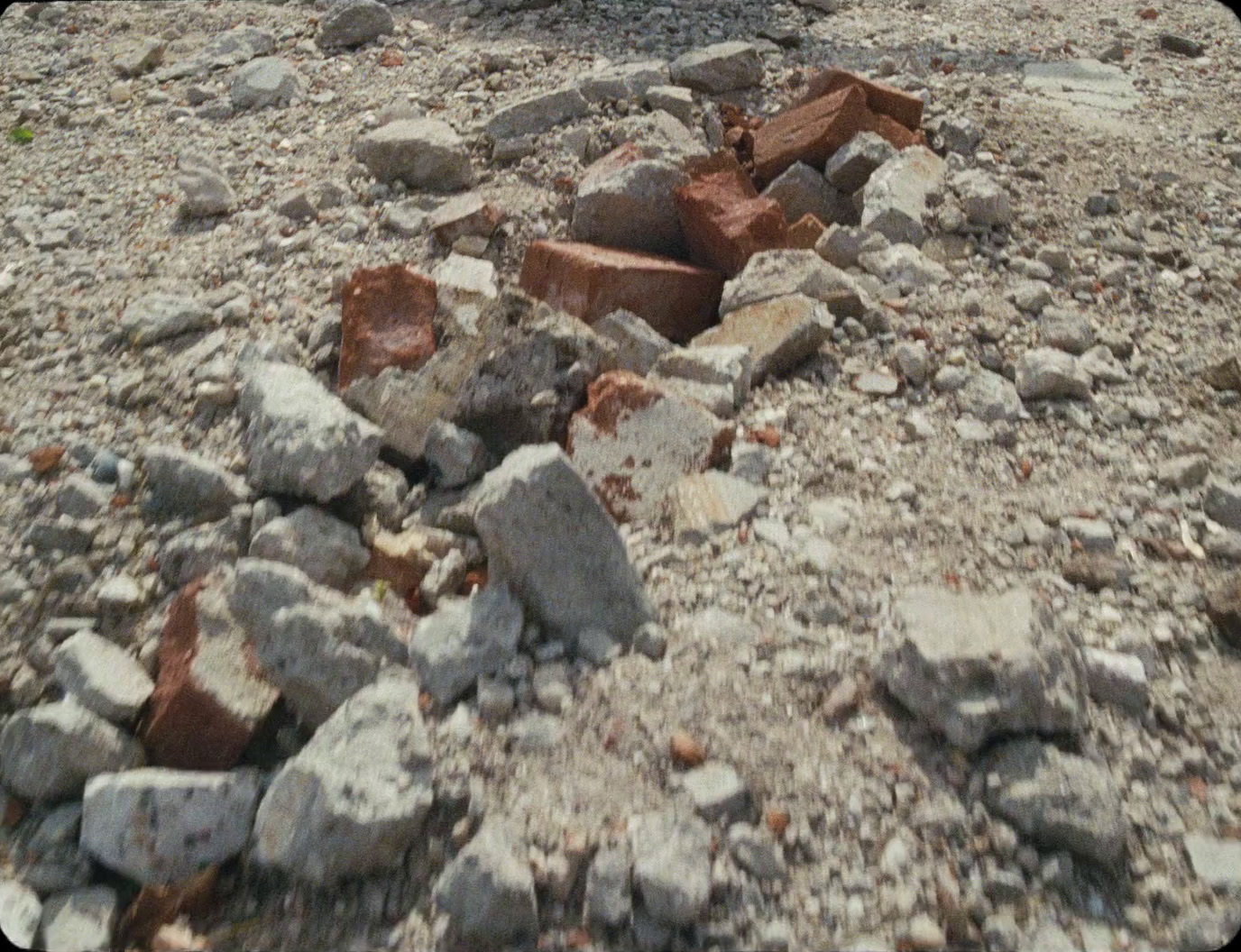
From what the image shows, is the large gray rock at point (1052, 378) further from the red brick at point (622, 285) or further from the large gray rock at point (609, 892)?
the large gray rock at point (609, 892)

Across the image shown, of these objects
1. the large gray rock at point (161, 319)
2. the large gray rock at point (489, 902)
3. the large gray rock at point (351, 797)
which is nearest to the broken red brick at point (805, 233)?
the large gray rock at point (161, 319)

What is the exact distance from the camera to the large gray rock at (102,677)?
181cm

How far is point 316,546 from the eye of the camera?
82.3 inches

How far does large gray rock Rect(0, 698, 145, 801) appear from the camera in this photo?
1.72 metres

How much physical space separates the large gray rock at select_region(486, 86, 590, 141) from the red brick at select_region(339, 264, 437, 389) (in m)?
1.21

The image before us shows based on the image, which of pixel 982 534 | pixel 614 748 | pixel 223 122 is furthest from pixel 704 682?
pixel 223 122

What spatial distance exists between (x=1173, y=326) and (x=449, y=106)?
9.48ft

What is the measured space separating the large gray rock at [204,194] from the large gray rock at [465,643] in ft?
7.16

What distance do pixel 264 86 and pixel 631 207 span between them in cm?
206

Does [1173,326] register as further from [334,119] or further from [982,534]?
[334,119]

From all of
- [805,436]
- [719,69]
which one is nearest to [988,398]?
[805,436]

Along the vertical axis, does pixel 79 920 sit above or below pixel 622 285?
below

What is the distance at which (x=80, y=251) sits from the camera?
10.4 feet

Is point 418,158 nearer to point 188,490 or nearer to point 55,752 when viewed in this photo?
point 188,490
